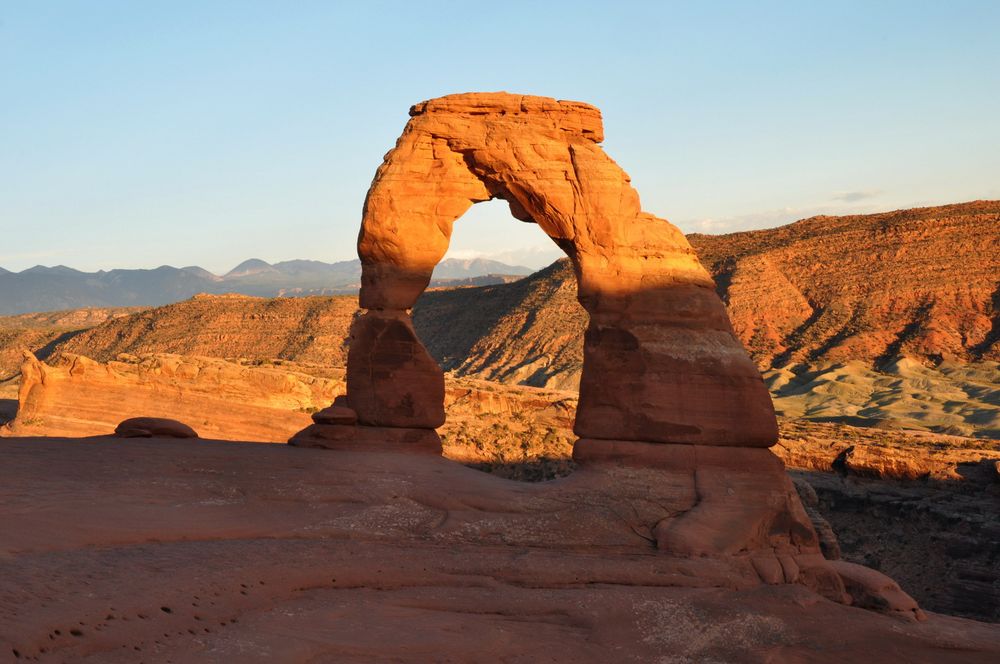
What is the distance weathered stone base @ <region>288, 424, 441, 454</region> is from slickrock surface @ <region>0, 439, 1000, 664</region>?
0.99 meters

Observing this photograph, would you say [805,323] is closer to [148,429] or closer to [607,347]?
[607,347]

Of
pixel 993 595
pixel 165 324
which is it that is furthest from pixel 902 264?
pixel 165 324

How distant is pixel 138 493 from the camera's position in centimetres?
1384

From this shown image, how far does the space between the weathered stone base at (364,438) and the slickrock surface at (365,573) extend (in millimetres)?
991

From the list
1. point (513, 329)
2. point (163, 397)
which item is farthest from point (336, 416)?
point (513, 329)

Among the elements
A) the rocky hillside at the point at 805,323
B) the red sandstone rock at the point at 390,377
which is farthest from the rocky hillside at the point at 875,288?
the red sandstone rock at the point at 390,377

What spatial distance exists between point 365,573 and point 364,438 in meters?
5.98

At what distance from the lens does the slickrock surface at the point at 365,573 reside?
996 centimetres

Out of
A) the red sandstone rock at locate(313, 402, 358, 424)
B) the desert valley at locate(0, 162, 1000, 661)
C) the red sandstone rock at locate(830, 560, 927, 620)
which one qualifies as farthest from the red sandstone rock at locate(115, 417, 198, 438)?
the red sandstone rock at locate(830, 560, 927, 620)

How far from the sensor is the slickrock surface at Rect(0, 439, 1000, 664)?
9.96 meters

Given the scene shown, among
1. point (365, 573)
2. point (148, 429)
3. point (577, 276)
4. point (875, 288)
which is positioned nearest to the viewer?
point (365, 573)

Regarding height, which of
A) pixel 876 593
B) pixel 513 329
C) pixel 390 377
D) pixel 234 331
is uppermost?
pixel 390 377

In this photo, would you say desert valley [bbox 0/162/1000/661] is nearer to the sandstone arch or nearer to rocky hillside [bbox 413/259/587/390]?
rocky hillside [bbox 413/259/587/390]

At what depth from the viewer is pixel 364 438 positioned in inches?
723
